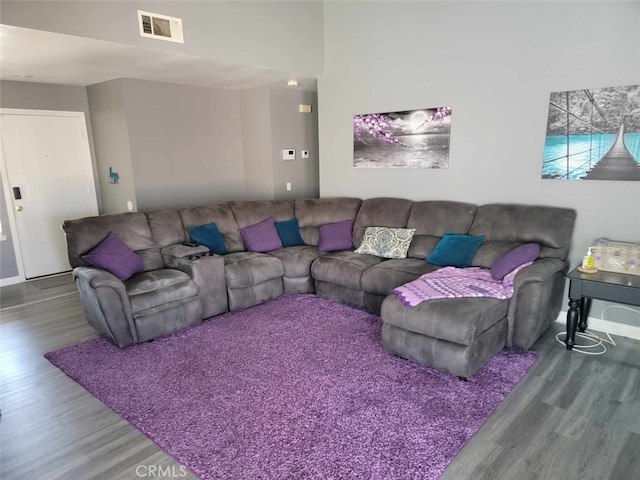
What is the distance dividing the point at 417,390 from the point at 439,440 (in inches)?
18.1

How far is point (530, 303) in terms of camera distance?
2.95m

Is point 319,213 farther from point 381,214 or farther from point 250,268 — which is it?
point 250,268

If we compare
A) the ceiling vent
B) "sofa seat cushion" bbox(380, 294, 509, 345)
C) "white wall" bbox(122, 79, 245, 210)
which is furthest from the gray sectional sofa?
the ceiling vent

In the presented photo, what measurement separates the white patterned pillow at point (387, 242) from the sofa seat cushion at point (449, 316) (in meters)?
1.21

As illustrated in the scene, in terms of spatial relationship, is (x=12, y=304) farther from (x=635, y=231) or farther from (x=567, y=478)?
(x=635, y=231)

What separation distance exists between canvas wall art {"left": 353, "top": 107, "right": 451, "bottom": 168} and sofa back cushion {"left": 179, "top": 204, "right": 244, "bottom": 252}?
1.69 meters

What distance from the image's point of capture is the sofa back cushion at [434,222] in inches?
155

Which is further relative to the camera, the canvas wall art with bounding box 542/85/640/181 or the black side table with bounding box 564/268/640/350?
Result: the canvas wall art with bounding box 542/85/640/181

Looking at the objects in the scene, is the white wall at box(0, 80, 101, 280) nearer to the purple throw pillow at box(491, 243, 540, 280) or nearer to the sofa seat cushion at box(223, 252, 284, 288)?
the sofa seat cushion at box(223, 252, 284, 288)

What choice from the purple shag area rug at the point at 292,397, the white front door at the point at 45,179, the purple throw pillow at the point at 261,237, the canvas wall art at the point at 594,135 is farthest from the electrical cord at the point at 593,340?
the white front door at the point at 45,179

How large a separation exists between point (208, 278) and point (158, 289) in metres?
0.46

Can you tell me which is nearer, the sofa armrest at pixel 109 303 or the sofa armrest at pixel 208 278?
the sofa armrest at pixel 109 303

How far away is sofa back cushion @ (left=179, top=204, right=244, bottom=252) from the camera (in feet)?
14.3

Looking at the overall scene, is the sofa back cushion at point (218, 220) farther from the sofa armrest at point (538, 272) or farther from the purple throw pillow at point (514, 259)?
the sofa armrest at point (538, 272)
